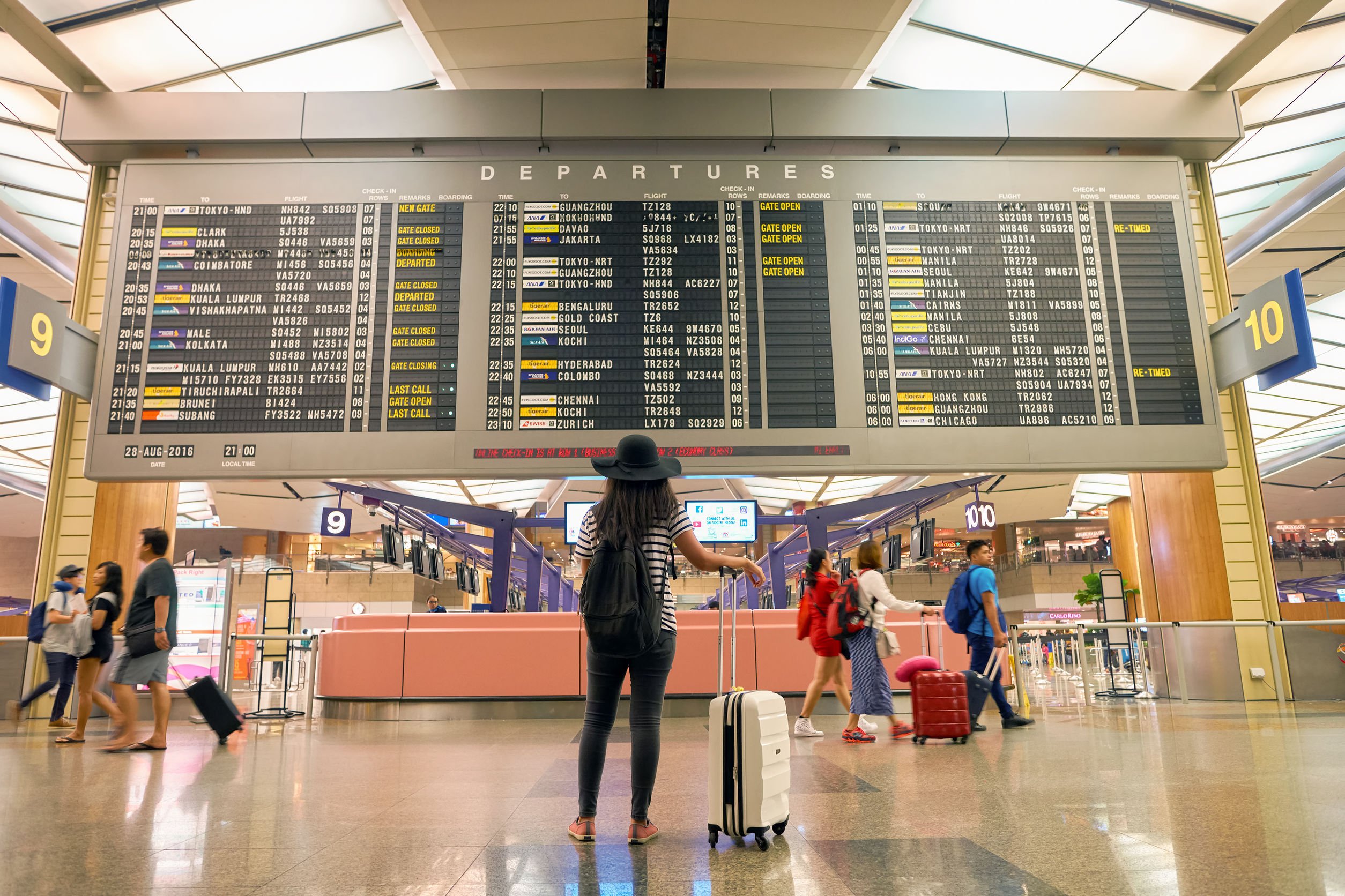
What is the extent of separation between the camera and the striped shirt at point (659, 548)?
3355 mm

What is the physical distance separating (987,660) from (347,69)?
8.03 metres

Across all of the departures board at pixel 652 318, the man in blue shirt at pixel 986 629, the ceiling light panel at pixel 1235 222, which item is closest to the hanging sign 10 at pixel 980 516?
the ceiling light panel at pixel 1235 222

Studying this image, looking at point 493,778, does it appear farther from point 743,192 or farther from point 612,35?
point 612,35

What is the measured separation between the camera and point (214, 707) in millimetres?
7016

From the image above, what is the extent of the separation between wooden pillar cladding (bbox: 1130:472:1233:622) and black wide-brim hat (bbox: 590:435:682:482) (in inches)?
288

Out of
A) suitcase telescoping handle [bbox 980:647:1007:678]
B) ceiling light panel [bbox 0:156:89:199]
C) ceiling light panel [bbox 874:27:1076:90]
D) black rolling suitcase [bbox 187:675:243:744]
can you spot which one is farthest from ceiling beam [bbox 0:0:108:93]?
suitcase telescoping handle [bbox 980:647:1007:678]

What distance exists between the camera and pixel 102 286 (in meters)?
8.64

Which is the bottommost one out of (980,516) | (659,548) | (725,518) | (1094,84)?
(659,548)

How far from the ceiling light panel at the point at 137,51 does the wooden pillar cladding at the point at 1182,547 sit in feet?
33.4

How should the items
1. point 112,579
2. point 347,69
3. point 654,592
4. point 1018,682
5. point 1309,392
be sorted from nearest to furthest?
1. point 654,592
2. point 112,579
3. point 347,69
4. point 1018,682
5. point 1309,392

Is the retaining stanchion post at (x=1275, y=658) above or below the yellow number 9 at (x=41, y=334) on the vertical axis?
below

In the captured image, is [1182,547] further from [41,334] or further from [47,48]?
[47,48]

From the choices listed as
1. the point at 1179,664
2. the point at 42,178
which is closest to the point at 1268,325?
the point at 1179,664

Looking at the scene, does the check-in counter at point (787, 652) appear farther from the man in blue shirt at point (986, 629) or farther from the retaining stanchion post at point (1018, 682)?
the man in blue shirt at point (986, 629)
